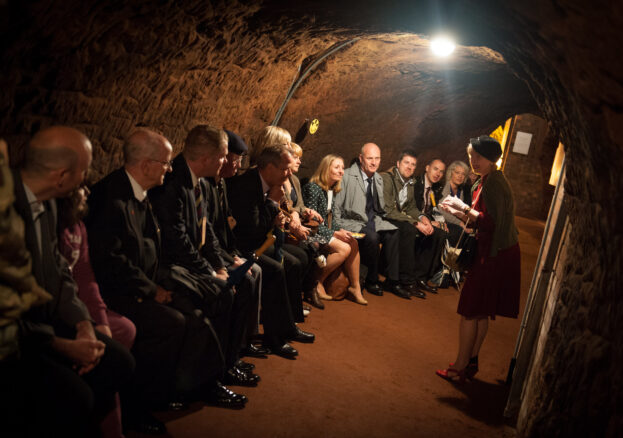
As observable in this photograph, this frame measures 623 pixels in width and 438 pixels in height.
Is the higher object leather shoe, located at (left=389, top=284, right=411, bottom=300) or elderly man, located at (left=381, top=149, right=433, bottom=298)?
elderly man, located at (left=381, top=149, right=433, bottom=298)

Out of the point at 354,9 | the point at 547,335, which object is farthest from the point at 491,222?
the point at 354,9

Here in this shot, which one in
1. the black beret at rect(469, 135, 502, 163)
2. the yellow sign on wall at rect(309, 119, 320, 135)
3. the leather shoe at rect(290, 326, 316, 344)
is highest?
the yellow sign on wall at rect(309, 119, 320, 135)

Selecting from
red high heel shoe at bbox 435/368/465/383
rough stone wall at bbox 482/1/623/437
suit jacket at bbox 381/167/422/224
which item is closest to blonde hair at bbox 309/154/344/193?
suit jacket at bbox 381/167/422/224

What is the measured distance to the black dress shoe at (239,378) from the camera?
131 inches

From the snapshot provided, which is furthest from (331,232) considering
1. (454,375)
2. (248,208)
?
(454,375)

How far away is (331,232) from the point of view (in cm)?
531

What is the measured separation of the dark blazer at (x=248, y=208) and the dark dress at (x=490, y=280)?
1654mm

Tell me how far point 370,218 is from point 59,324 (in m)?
4.22

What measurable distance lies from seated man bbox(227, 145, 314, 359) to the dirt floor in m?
0.24

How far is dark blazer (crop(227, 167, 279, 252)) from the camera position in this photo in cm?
388

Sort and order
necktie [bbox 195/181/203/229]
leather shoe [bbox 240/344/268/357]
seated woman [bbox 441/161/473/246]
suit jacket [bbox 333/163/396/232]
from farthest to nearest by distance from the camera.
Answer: seated woman [bbox 441/161/473/246] → suit jacket [bbox 333/163/396/232] → leather shoe [bbox 240/344/268/357] → necktie [bbox 195/181/203/229]

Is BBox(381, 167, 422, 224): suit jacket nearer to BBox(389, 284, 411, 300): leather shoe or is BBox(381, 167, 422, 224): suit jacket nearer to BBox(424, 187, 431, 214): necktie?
BBox(424, 187, 431, 214): necktie

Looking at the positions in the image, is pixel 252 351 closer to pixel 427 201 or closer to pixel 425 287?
pixel 425 287

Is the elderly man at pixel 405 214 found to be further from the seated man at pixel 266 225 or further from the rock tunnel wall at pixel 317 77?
the seated man at pixel 266 225
